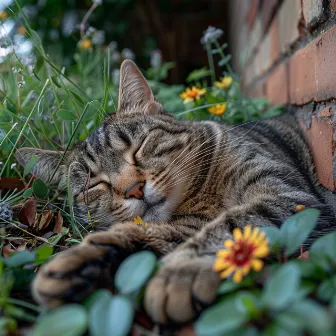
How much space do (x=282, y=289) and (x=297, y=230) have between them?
249mm

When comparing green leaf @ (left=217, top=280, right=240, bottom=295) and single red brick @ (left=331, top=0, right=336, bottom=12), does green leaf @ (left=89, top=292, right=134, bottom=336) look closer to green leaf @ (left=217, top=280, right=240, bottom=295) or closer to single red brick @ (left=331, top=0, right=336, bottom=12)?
green leaf @ (left=217, top=280, right=240, bottom=295)

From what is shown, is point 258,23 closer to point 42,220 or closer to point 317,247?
point 42,220

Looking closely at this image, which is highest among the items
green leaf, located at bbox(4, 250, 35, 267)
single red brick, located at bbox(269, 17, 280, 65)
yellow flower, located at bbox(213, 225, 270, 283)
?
single red brick, located at bbox(269, 17, 280, 65)

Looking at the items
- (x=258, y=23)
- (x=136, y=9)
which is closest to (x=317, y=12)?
(x=258, y=23)

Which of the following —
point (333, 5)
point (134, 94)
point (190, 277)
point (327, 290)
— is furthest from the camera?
point (134, 94)

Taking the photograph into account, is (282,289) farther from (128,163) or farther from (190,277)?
(128,163)

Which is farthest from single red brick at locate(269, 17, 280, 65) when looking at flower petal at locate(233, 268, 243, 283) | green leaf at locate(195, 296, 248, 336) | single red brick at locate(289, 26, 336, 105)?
green leaf at locate(195, 296, 248, 336)

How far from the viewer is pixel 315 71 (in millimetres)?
1524

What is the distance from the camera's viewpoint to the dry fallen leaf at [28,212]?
4.86 ft

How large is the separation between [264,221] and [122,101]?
0.94m

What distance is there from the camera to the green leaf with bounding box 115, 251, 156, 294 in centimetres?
76

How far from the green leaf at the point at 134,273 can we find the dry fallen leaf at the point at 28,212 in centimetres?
79

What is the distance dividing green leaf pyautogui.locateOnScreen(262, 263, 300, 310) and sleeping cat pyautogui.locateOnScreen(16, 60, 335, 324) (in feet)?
0.58

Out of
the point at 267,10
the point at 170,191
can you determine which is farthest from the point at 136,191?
the point at 267,10
